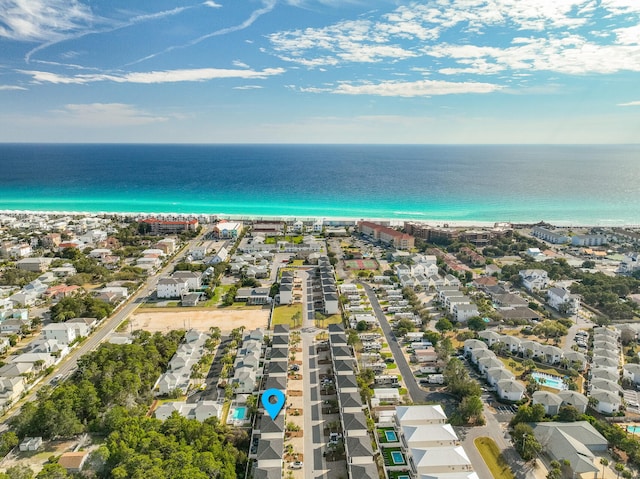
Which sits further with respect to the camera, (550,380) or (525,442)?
(550,380)

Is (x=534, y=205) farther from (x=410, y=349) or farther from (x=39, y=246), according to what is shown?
(x=39, y=246)

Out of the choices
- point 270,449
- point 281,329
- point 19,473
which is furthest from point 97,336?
point 270,449

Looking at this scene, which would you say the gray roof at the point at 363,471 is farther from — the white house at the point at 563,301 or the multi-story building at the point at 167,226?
the multi-story building at the point at 167,226

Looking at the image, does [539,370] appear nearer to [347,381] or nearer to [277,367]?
[347,381]

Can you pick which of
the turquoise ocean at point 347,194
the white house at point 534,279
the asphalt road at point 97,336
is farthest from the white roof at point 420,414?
the turquoise ocean at point 347,194

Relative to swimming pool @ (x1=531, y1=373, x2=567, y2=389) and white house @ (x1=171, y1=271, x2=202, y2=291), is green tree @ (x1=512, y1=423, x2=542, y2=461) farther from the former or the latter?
white house @ (x1=171, y1=271, x2=202, y2=291)

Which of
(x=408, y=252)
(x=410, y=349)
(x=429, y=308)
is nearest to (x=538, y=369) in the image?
(x=410, y=349)
